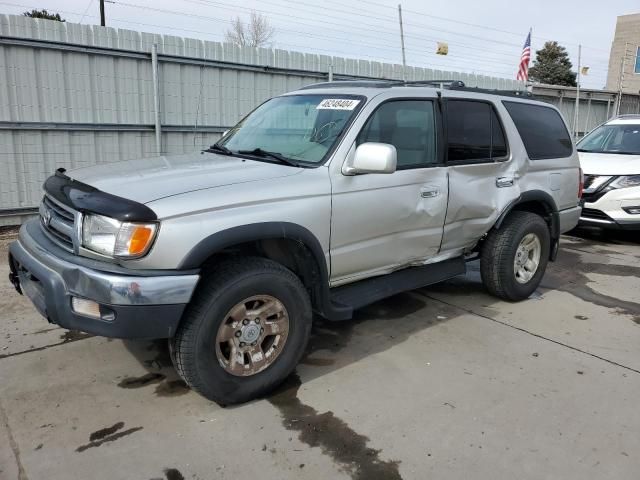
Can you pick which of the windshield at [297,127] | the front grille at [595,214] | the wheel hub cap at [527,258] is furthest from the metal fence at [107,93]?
the wheel hub cap at [527,258]

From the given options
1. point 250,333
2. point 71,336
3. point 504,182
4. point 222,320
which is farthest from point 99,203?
point 504,182

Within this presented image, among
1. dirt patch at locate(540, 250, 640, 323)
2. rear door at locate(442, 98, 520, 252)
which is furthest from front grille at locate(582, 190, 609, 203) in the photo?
rear door at locate(442, 98, 520, 252)

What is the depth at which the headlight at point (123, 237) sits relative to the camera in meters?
2.61

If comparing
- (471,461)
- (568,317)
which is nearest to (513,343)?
(568,317)

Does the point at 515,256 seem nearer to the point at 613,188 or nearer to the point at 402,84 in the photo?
the point at 402,84

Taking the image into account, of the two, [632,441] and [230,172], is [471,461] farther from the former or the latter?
[230,172]

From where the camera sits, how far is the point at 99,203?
2725 millimetres

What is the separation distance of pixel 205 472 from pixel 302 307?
Answer: 1.09 meters

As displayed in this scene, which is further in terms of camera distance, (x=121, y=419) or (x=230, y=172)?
(x=230, y=172)

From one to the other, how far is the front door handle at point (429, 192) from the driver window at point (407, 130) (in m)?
0.18

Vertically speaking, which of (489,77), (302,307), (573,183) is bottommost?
(302,307)

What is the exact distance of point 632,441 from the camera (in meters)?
2.86

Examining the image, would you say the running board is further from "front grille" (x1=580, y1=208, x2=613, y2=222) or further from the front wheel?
"front grille" (x1=580, y1=208, x2=613, y2=222)

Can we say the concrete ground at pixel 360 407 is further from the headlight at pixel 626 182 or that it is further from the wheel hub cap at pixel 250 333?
the headlight at pixel 626 182
